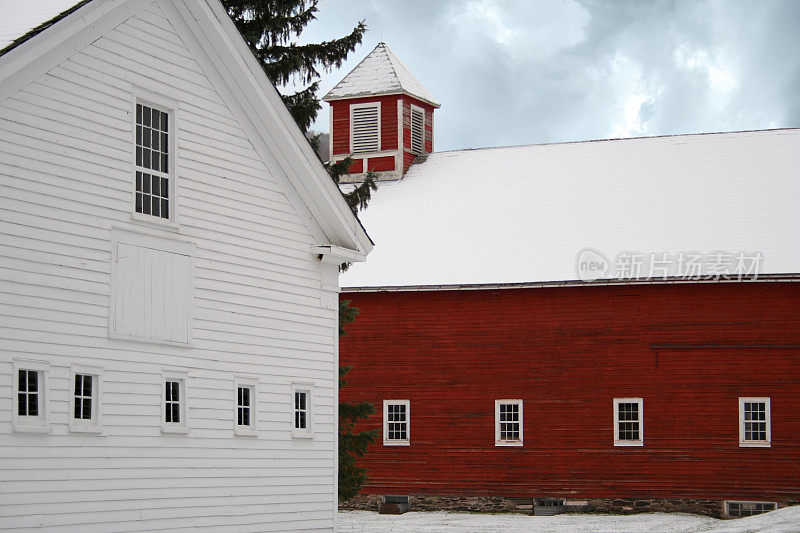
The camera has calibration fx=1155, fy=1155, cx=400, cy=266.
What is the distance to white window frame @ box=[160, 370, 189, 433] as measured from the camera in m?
15.0

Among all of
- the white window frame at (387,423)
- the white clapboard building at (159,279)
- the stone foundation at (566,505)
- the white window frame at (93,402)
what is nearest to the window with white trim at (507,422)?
the stone foundation at (566,505)

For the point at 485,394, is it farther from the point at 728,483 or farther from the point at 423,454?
the point at 728,483

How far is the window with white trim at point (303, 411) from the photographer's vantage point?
1803 cm

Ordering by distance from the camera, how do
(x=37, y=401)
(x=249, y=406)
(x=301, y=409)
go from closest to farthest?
(x=37, y=401) < (x=249, y=406) < (x=301, y=409)

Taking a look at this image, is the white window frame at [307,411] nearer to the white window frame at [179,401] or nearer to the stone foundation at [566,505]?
the white window frame at [179,401]

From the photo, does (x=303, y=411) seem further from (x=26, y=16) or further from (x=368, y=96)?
(x=368, y=96)

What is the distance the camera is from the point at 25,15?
13812 millimetres

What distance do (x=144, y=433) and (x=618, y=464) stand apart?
17.0 meters

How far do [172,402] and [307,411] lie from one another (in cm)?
330

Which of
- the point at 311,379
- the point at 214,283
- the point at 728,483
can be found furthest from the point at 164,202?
the point at 728,483

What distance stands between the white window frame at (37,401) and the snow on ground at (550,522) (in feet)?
41.4

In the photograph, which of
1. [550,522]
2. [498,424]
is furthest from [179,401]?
[498,424]

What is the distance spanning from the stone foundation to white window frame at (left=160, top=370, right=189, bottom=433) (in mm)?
15824

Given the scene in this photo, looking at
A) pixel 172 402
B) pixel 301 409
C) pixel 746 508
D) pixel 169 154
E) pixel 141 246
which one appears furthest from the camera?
pixel 746 508
